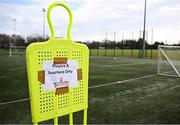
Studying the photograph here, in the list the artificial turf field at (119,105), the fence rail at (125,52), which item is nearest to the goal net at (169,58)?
the artificial turf field at (119,105)

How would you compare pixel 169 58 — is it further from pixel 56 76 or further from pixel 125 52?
pixel 125 52

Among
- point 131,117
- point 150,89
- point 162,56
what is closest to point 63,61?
point 131,117

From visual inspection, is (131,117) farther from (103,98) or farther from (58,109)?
(58,109)

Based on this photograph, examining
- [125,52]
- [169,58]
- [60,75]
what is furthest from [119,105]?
[125,52]

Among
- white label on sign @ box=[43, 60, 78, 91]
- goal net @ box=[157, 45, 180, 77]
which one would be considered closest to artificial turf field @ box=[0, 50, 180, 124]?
white label on sign @ box=[43, 60, 78, 91]

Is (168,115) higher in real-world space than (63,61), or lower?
lower

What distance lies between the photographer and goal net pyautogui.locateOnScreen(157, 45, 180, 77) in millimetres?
18000

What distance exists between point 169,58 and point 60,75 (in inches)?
619

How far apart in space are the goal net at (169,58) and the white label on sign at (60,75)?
14.2 m

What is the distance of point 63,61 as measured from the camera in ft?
12.6

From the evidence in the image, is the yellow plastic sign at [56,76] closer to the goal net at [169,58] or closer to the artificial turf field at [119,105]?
the artificial turf field at [119,105]

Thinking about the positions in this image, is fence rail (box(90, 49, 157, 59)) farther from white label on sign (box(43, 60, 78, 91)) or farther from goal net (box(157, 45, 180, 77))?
white label on sign (box(43, 60, 78, 91))

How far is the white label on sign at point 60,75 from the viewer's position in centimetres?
366

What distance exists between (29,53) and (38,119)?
0.78 metres
